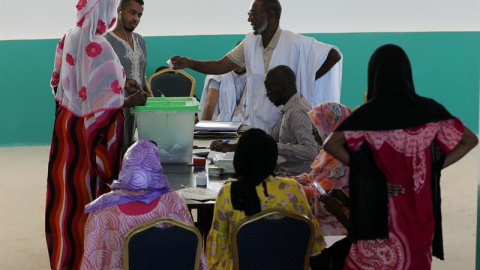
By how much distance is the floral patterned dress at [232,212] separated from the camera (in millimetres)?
2850

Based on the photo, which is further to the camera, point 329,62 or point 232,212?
point 329,62

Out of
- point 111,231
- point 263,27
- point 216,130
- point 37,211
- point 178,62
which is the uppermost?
point 263,27

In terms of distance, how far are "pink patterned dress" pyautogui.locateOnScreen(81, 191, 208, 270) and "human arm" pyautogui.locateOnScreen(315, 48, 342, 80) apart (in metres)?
2.23

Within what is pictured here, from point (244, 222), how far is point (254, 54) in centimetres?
224

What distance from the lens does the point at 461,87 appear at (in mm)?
8445

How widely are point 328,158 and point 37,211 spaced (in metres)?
3.22

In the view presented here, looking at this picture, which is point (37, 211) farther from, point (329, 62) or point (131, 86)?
point (329, 62)

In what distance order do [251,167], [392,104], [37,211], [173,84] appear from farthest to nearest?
[173,84]
[37,211]
[251,167]
[392,104]

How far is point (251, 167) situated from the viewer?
9.55 feet

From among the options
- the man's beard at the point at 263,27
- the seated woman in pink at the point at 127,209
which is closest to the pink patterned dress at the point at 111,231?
the seated woman in pink at the point at 127,209

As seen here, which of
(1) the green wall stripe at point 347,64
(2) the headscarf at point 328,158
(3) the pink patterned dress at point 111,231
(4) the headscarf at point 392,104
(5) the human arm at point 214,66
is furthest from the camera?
(1) the green wall stripe at point 347,64

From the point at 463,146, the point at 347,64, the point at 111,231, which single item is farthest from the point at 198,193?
the point at 347,64

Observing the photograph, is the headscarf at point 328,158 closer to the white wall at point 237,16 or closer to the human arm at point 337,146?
the human arm at point 337,146

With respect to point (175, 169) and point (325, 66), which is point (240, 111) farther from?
point (175, 169)
